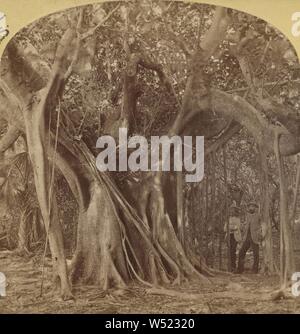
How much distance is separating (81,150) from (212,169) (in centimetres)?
102

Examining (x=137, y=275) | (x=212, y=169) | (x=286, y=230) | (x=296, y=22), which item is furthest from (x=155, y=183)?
(x=296, y=22)

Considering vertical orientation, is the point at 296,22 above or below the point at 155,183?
above

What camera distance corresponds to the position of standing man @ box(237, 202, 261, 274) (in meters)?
3.70

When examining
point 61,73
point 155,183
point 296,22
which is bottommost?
point 155,183

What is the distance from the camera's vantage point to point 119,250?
146 inches

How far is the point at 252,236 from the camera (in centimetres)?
371

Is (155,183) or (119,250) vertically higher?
(155,183)

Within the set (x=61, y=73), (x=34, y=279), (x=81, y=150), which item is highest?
(x=61, y=73)

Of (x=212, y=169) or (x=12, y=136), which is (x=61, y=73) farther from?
(x=212, y=169)

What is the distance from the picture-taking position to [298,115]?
3.73m

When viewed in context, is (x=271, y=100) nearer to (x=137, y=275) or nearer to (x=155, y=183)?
(x=155, y=183)

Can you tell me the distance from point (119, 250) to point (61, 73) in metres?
1.44

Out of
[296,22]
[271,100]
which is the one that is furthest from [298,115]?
[296,22]

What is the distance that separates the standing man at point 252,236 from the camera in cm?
370
